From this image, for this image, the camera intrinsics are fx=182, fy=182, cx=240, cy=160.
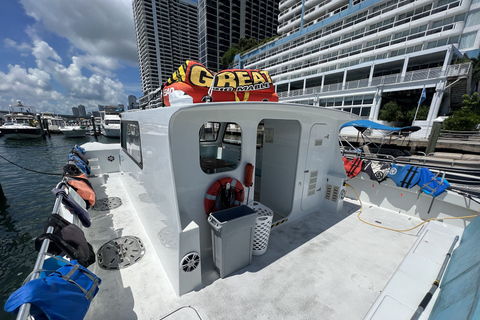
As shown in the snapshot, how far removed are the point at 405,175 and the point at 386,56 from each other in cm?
2526

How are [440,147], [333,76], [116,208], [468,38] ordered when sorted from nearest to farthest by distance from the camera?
1. [116,208]
2. [440,147]
3. [468,38]
4. [333,76]

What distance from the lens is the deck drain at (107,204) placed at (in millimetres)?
3961

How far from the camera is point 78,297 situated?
138 cm

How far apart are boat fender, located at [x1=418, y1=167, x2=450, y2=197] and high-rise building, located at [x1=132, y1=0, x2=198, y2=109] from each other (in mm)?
76611

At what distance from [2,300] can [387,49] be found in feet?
102

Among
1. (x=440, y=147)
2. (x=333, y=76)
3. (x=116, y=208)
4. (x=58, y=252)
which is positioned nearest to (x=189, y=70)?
(x=58, y=252)

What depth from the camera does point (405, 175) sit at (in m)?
4.06

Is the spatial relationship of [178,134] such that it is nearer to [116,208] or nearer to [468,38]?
[116,208]

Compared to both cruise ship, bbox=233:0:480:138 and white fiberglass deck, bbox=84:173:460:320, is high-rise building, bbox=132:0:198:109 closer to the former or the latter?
cruise ship, bbox=233:0:480:138

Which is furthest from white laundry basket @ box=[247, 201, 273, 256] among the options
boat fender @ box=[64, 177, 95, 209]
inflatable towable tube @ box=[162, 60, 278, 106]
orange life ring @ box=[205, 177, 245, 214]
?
boat fender @ box=[64, 177, 95, 209]

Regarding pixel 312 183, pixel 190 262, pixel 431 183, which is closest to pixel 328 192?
pixel 312 183

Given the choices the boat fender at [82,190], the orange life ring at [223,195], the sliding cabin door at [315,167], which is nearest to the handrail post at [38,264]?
the boat fender at [82,190]

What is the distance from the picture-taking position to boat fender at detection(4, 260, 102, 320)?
1.12 metres

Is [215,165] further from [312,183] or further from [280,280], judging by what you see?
[312,183]
